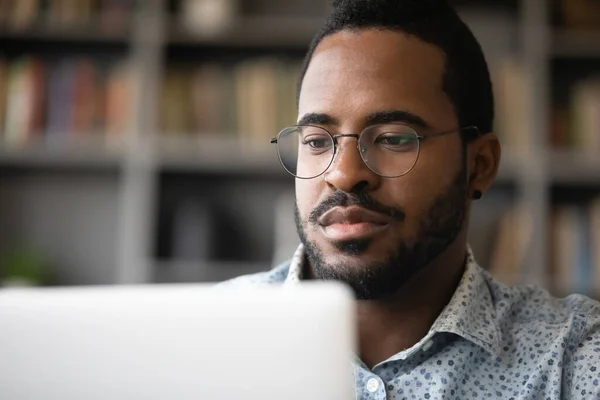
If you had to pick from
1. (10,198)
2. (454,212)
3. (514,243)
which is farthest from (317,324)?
(10,198)

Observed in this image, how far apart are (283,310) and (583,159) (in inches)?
84.2

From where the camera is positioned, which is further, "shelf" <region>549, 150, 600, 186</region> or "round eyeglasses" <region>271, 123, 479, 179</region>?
"shelf" <region>549, 150, 600, 186</region>

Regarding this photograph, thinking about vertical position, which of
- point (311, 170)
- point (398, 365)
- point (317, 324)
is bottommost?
point (398, 365)

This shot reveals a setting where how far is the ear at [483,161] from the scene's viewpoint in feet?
3.69

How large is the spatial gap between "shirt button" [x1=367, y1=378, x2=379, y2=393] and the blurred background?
59.0 inches

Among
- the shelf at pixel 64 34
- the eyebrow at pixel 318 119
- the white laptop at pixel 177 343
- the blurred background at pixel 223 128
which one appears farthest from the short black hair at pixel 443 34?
the shelf at pixel 64 34

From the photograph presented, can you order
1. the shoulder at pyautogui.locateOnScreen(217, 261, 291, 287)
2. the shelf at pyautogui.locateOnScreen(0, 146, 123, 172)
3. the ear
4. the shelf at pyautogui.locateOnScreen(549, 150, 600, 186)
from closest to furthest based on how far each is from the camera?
the ear, the shoulder at pyautogui.locateOnScreen(217, 261, 291, 287), the shelf at pyautogui.locateOnScreen(549, 150, 600, 186), the shelf at pyautogui.locateOnScreen(0, 146, 123, 172)

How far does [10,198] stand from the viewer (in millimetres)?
2758

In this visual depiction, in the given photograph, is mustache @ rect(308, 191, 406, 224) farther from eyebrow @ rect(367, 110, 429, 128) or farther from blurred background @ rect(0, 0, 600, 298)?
blurred background @ rect(0, 0, 600, 298)

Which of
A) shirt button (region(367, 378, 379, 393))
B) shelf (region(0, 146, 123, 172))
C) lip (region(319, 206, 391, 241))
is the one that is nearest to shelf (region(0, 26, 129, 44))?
shelf (region(0, 146, 123, 172))

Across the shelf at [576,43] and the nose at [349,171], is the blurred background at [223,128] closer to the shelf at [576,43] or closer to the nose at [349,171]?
the shelf at [576,43]

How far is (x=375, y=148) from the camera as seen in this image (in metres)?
1.00

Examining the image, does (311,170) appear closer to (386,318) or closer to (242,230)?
(386,318)

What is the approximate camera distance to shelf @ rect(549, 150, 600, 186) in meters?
2.44
